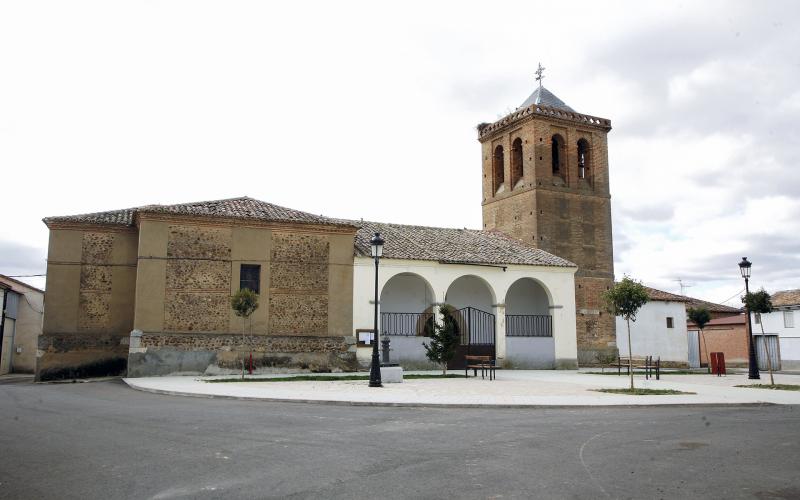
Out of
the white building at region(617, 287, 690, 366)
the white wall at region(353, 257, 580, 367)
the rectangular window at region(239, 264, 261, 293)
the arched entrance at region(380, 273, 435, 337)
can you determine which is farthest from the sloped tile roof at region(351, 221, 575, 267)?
the white building at region(617, 287, 690, 366)

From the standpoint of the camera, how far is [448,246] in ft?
88.7

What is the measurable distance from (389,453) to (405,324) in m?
18.2

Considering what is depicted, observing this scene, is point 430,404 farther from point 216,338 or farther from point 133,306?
point 133,306

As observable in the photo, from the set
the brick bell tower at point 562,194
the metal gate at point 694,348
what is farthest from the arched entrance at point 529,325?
the metal gate at point 694,348

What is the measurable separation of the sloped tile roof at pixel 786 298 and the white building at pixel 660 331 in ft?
20.4

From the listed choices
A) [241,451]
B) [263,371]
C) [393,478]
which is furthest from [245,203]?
[393,478]

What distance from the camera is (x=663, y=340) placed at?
103 feet

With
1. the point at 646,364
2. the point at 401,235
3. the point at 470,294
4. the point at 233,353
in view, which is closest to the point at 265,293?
the point at 233,353

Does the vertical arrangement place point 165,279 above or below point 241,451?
above

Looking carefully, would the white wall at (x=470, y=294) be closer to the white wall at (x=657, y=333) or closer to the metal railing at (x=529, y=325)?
the metal railing at (x=529, y=325)

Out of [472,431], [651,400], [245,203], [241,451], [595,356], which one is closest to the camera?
[241,451]

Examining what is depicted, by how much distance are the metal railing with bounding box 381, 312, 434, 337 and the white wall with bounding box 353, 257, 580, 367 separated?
1315 millimetres

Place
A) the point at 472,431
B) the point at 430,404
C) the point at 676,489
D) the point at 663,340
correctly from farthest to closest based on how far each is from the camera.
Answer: the point at 663,340, the point at 430,404, the point at 472,431, the point at 676,489

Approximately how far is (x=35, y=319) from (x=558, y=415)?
100 feet
